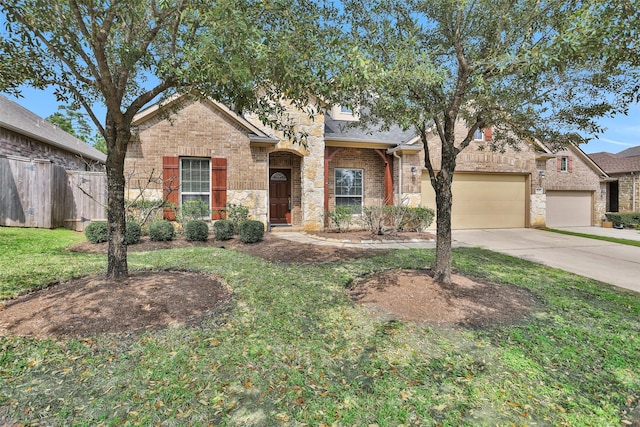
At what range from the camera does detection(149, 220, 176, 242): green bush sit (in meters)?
8.66

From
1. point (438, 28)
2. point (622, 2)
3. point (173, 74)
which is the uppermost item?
point (438, 28)

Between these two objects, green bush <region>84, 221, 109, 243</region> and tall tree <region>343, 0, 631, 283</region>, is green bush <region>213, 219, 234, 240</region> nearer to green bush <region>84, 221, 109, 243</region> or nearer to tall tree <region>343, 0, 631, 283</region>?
green bush <region>84, 221, 109, 243</region>

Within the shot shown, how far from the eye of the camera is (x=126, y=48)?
335 centimetres

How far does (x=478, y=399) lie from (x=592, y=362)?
1.51 meters

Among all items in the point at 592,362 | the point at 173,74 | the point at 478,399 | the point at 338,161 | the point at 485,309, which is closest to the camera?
the point at 478,399

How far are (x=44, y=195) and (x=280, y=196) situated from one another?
24.9 ft

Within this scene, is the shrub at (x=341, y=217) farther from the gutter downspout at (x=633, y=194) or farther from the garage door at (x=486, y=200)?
the gutter downspout at (x=633, y=194)

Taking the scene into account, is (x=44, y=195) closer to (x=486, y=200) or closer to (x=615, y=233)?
(x=486, y=200)

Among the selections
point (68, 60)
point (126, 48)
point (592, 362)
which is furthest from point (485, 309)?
point (68, 60)

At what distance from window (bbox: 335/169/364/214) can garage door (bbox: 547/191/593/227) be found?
9811 mm

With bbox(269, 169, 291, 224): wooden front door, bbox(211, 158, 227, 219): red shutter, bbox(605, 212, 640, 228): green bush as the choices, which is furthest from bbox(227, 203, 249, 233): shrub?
bbox(605, 212, 640, 228): green bush

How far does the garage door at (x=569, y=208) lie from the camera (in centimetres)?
1552

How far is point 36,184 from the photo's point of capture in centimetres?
985

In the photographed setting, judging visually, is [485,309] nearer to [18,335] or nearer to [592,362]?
[592,362]
